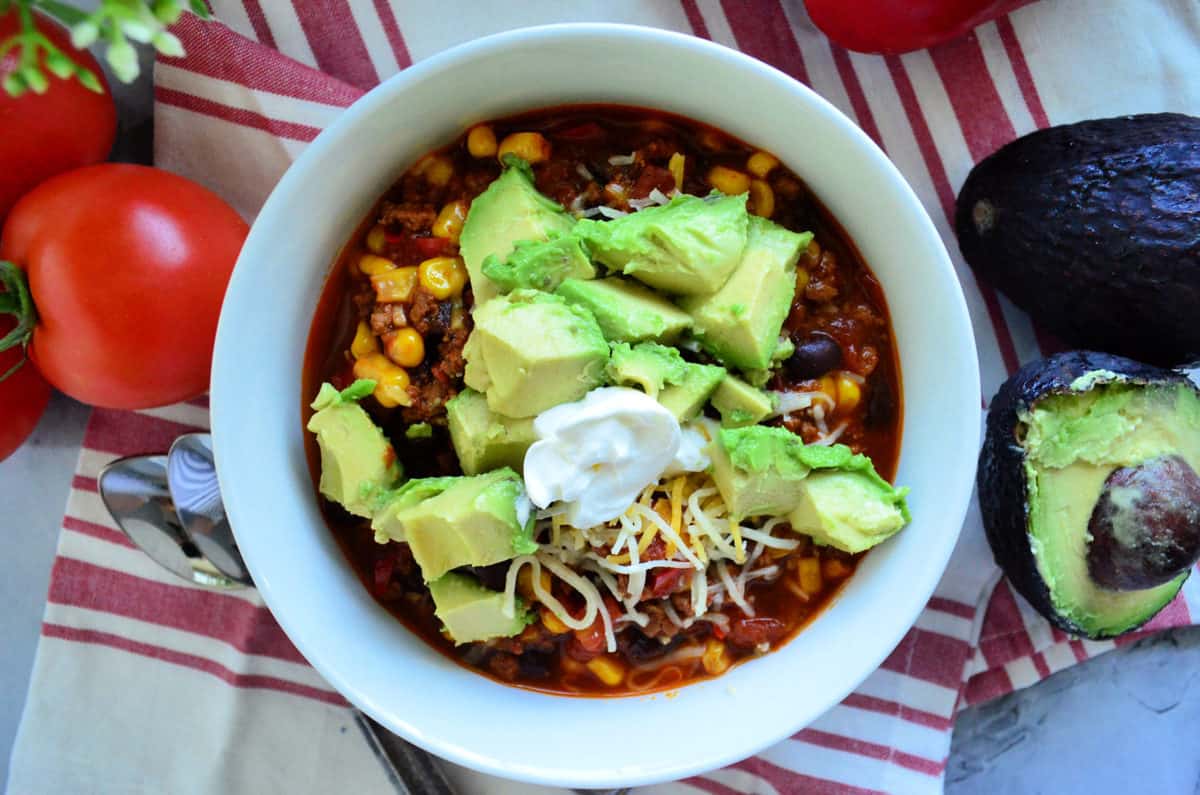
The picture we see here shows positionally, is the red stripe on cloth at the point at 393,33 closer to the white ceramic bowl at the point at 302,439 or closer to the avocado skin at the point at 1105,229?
the white ceramic bowl at the point at 302,439

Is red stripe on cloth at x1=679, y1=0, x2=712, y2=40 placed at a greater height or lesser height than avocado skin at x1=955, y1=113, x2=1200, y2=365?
greater

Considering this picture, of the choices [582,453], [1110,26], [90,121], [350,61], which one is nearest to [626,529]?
[582,453]

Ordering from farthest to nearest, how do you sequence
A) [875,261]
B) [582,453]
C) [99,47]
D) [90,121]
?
[99,47], [90,121], [875,261], [582,453]

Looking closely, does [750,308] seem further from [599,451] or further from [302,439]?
[302,439]

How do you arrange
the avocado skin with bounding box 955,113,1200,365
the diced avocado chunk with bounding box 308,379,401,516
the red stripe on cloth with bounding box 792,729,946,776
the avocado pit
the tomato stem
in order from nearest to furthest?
the diced avocado chunk with bounding box 308,379,401,516 → the avocado pit → the avocado skin with bounding box 955,113,1200,365 → the tomato stem → the red stripe on cloth with bounding box 792,729,946,776

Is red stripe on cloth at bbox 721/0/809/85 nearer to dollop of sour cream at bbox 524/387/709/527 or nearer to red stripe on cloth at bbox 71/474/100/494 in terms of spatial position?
dollop of sour cream at bbox 524/387/709/527

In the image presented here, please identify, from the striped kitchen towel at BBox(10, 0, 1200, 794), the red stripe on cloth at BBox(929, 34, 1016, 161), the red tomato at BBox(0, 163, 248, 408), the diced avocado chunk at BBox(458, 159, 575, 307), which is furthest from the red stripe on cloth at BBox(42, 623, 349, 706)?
the red stripe on cloth at BBox(929, 34, 1016, 161)

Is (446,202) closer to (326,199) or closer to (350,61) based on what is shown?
(326,199)
